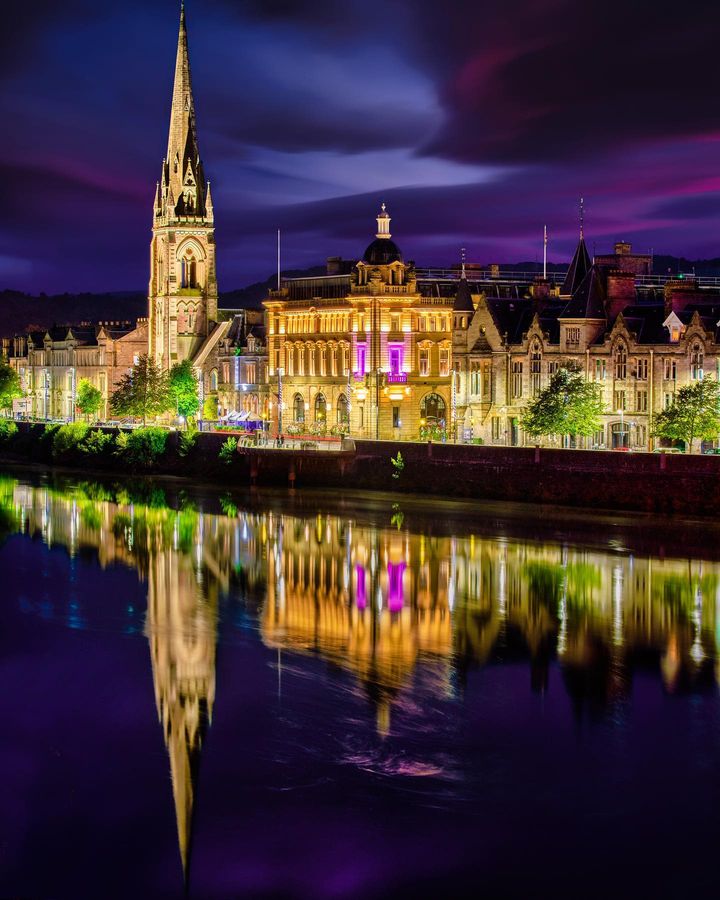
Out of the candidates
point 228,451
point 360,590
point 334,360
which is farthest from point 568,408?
point 360,590

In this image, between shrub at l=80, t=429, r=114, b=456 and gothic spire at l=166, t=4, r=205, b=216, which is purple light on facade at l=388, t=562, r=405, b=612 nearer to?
shrub at l=80, t=429, r=114, b=456

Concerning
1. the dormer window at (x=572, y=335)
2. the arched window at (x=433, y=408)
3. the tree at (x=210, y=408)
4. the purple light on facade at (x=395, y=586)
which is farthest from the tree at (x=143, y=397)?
the purple light on facade at (x=395, y=586)

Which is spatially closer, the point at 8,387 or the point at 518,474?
the point at 518,474

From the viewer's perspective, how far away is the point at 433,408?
78750 millimetres

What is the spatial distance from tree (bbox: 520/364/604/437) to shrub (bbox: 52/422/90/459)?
34063 mm

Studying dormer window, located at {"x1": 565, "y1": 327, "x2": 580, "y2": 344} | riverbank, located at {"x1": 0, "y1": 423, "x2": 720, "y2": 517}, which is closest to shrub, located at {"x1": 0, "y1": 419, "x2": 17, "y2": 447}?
riverbank, located at {"x1": 0, "y1": 423, "x2": 720, "y2": 517}

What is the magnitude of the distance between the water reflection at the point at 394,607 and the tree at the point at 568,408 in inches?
459

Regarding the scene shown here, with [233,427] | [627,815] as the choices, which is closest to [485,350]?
[233,427]

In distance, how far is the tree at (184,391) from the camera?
323ft

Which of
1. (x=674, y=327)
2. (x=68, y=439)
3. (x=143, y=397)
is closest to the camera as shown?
(x=674, y=327)

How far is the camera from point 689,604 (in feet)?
128

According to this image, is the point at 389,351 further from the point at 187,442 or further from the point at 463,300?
the point at 187,442

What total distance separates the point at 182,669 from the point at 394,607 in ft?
27.3

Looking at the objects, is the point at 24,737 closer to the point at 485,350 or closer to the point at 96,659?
the point at 96,659
